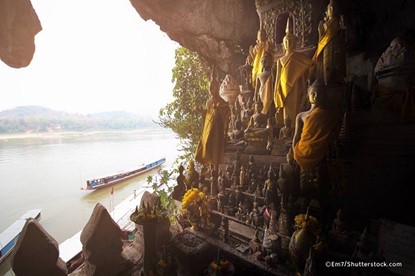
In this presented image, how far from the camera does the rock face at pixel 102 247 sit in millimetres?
5949

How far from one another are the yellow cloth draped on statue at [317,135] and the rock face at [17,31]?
16.8m

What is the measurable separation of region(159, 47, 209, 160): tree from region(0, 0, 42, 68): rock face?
32.2ft

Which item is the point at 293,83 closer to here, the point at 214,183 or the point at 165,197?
the point at 214,183

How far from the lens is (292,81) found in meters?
7.45

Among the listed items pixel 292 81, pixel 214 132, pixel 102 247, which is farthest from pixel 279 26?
pixel 102 247

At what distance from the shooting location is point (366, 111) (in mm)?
5031

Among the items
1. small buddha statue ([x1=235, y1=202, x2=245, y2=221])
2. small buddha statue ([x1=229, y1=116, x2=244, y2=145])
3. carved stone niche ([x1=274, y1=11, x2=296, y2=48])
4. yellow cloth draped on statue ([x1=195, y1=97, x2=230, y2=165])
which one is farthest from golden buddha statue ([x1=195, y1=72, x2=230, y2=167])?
carved stone niche ([x1=274, y1=11, x2=296, y2=48])

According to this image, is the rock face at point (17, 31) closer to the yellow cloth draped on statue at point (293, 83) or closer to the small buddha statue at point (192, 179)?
the small buddha statue at point (192, 179)

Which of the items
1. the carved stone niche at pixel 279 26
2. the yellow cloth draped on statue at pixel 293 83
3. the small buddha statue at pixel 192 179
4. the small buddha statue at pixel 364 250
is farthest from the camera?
the carved stone niche at pixel 279 26

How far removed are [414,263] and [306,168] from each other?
2.26 meters

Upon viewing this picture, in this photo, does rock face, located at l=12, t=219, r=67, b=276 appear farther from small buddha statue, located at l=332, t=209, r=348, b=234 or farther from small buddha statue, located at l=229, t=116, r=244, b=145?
small buddha statue, located at l=332, t=209, r=348, b=234

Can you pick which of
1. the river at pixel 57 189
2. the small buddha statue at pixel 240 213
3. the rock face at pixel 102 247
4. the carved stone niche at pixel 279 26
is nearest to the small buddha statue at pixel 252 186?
the small buddha statue at pixel 240 213

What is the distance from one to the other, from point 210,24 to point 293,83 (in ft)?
25.1

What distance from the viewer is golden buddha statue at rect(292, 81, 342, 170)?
4.80 m
